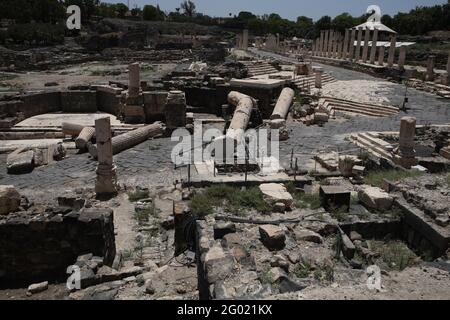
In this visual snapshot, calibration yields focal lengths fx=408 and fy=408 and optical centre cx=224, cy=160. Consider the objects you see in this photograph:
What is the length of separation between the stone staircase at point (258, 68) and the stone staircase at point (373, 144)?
12135mm

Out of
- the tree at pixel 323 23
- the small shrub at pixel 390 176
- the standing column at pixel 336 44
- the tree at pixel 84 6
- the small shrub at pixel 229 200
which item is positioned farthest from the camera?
the tree at pixel 323 23

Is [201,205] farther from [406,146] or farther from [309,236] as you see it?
[406,146]

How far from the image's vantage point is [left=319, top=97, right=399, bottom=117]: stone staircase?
18.9 meters

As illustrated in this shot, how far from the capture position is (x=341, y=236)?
6809 mm

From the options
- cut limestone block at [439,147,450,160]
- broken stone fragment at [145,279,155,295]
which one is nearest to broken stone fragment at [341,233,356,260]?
broken stone fragment at [145,279,155,295]

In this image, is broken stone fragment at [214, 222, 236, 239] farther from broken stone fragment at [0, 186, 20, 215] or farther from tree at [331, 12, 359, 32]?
tree at [331, 12, 359, 32]

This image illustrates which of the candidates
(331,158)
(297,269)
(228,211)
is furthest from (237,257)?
(331,158)

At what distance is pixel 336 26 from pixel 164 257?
6722cm

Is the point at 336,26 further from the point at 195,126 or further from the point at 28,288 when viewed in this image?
the point at 28,288

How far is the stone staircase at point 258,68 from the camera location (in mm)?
26656

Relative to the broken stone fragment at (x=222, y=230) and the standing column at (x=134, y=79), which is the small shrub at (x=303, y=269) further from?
the standing column at (x=134, y=79)

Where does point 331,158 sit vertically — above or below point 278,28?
below

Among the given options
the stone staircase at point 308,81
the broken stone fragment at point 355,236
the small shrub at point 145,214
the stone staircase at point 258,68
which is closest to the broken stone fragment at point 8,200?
the small shrub at point 145,214

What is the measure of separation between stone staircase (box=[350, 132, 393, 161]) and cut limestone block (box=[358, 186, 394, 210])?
427 cm
